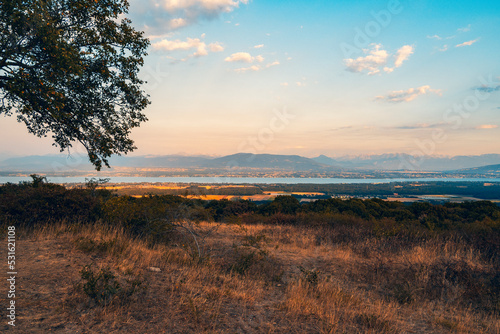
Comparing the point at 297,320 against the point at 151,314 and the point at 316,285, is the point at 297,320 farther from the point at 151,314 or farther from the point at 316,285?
the point at 151,314

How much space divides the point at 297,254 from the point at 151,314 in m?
7.70

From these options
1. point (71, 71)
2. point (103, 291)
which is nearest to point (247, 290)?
point (103, 291)

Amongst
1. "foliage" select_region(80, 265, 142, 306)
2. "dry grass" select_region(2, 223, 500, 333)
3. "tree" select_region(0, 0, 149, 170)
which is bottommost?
"dry grass" select_region(2, 223, 500, 333)

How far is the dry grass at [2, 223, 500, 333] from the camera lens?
484cm

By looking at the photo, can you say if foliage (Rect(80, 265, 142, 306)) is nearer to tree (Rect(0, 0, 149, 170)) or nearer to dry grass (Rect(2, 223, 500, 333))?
dry grass (Rect(2, 223, 500, 333))

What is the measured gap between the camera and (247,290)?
6609 mm

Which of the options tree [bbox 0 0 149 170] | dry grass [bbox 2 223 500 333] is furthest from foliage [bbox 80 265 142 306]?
tree [bbox 0 0 149 170]

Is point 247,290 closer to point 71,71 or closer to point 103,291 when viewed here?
point 103,291

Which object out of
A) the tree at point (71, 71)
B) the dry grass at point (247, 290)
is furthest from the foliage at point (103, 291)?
the tree at point (71, 71)

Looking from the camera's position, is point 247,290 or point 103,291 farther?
point 247,290

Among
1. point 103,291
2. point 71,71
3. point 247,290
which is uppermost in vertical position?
point 71,71

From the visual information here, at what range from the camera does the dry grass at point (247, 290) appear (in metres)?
4.84

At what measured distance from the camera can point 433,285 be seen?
8.10m

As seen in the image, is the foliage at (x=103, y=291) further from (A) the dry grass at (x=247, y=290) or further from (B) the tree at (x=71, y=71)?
(B) the tree at (x=71, y=71)
